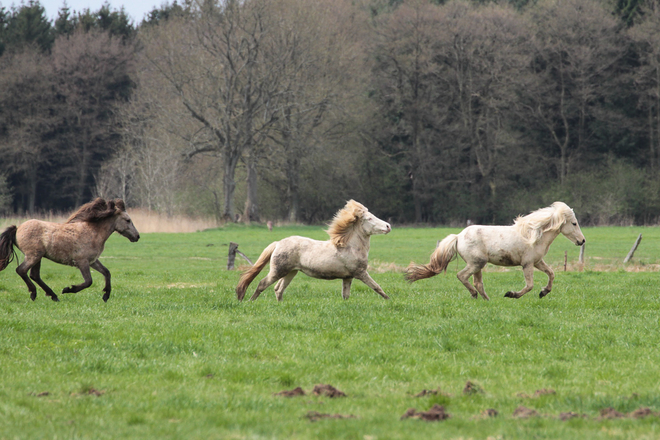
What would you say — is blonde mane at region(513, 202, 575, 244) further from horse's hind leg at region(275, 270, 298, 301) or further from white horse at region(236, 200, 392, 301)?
horse's hind leg at region(275, 270, 298, 301)

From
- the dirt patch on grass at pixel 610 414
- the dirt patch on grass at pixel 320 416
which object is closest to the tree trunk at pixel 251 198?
the dirt patch on grass at pixel 320 416

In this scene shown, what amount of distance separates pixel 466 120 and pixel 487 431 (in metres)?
56.0

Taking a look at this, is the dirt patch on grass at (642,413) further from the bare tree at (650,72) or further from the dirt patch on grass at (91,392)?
the bare tree at (650,72)

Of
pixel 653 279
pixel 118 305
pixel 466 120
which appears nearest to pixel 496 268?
pixel 653 279

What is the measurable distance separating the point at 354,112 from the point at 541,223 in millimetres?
45513

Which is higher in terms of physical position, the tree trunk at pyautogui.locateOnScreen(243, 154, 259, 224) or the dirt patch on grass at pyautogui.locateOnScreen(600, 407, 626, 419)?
the tree trunk at pyautogui.locateOnScreen(243, 154, 259, 224)

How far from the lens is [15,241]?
514 inches

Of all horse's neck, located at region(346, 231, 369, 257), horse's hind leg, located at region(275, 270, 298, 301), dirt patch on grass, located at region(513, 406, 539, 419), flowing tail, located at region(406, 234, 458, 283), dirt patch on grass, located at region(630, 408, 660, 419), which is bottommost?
dirt patch on grass, located at region(513, 406, 539, 419)

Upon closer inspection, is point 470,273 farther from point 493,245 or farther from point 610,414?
point 610,414

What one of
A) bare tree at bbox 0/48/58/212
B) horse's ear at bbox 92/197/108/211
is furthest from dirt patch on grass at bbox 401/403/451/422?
bare tree at bbox 0/48/58/212

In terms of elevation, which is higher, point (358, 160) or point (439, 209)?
point (358, 160)

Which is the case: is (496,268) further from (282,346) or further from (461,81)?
(461,81)

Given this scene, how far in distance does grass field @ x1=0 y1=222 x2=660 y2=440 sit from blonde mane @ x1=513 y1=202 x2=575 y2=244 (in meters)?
1.27

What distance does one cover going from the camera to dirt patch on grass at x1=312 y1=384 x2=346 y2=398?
22.5ft
